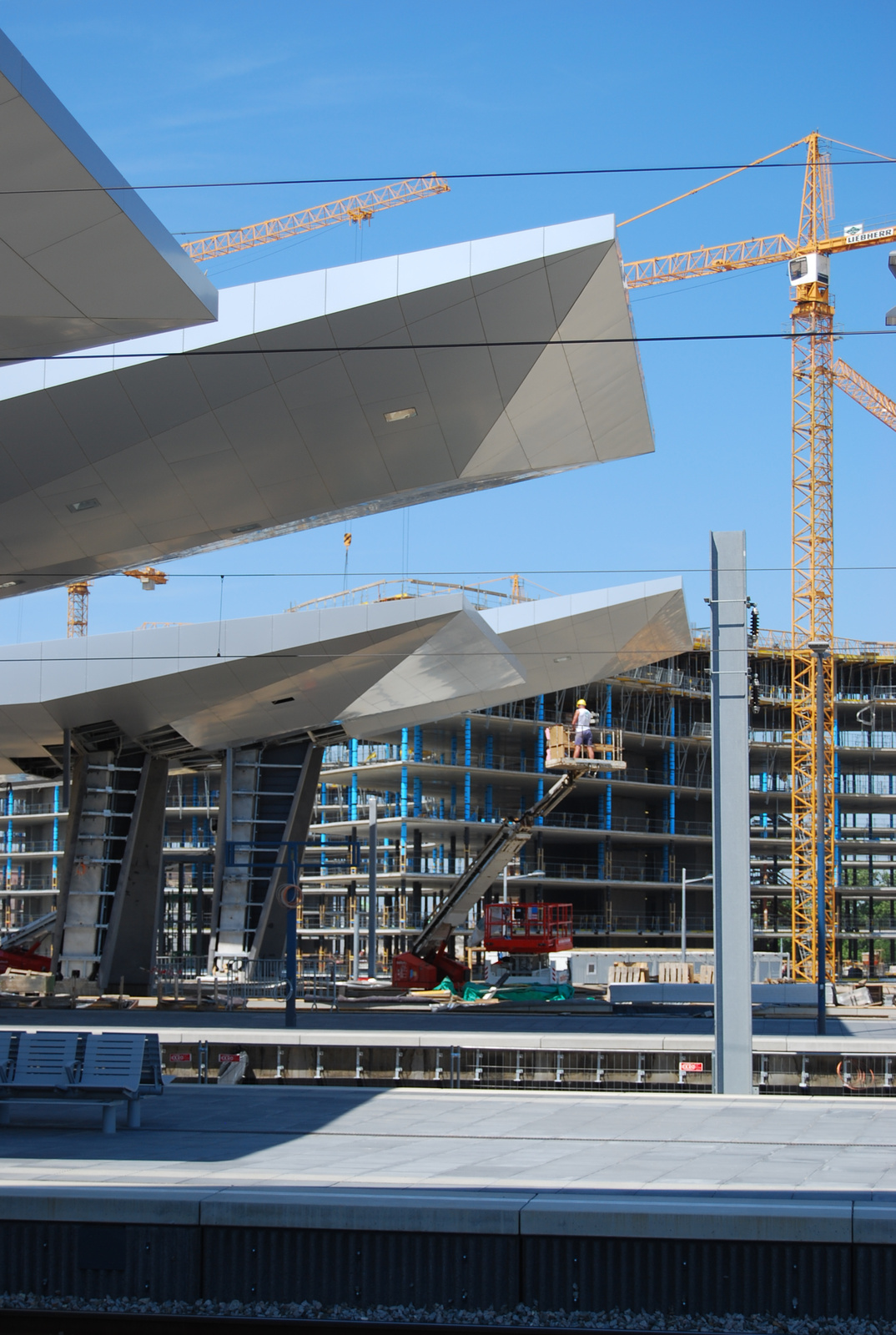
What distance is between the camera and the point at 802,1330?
21.6 feet

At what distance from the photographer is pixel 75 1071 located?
11.4m

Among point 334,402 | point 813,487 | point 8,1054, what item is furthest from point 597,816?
point 8,1054

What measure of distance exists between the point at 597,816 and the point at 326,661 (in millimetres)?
48482

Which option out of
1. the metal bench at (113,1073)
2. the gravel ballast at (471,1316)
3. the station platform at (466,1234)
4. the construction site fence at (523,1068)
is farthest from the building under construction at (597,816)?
the gravel ballast at (471,1316)

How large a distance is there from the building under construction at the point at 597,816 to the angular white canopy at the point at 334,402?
46.6 meters

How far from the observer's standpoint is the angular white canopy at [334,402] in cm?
1859

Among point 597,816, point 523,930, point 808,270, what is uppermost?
point 808,270

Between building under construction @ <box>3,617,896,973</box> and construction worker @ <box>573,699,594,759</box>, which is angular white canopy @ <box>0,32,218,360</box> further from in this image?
building under construction @ <box>3,617,896,973</box>

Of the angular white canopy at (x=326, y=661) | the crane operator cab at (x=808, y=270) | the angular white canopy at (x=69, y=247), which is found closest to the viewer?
the angular white canopy at (x=69, y=247)

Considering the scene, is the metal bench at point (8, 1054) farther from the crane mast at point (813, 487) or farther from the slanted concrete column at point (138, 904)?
the crane mast at point (813, 487)

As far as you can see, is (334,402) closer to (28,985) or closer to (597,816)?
(28,985)

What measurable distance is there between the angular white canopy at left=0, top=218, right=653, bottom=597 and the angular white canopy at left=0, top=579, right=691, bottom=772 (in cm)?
742

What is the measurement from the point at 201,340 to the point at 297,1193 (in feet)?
45.6

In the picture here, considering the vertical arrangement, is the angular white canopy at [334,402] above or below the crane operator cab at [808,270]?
below
